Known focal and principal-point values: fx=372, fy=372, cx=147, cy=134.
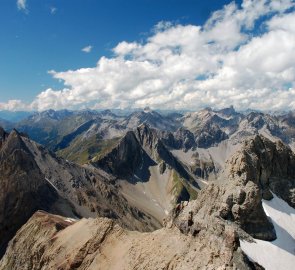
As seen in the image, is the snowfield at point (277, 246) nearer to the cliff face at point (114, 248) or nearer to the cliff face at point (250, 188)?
the cliff face at point (250, 188)

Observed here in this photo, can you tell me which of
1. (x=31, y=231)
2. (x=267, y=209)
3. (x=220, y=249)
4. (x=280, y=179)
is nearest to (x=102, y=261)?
(x=220, y=249)

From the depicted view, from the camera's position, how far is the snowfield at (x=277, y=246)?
45812mm

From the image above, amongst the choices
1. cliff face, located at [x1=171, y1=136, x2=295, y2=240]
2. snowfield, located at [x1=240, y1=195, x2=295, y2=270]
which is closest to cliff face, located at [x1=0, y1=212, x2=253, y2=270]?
cliff face, located at [x1=171, y1=136, x2=295, y2=240]

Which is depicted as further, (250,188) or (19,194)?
(19,194)

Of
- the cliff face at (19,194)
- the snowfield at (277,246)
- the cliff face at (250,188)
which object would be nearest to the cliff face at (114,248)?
the cliff face at (250,188)

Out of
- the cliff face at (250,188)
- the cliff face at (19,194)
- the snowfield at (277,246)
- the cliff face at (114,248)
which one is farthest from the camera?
the cliff face at (19,194)

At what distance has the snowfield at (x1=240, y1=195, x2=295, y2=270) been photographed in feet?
150

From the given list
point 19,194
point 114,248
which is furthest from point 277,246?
point 19,194

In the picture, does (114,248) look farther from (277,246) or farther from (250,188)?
(277,246)

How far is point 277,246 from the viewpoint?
5128 centimetres

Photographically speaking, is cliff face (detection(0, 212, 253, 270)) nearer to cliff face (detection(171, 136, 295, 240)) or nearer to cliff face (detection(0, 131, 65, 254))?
cliff face (detection(171, 136, 295, 240))

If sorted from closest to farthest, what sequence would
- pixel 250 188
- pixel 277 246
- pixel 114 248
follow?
pixel 277 246 < pixel 114 248 < pixel 250 188

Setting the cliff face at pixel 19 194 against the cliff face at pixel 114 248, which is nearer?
the cliff face at pixel 114 248

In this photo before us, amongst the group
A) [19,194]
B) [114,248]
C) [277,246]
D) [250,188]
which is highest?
[250,188]
